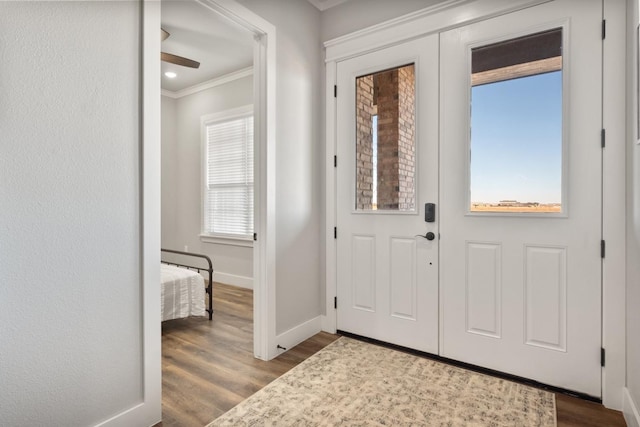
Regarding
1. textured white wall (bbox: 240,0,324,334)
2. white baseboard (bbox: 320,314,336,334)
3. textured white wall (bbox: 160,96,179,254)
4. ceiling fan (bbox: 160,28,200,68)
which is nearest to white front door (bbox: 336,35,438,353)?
white baseboard (bbox: 320,314,336,334)

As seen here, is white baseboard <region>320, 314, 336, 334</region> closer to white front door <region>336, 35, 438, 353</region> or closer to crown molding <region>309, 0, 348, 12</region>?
white front door <region>336, 35, 438, 353</region>

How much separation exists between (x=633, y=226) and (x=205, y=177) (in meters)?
4.75

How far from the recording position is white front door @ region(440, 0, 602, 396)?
202cm

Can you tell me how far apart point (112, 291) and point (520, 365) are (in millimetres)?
2425

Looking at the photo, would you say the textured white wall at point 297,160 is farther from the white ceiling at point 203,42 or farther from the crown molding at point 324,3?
the white ceiling at point 203,42

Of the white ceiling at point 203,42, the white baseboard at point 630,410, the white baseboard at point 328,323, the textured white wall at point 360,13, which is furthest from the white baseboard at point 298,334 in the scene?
the textured white wall at point 360,13

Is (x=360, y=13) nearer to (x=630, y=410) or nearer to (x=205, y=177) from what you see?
(x=630, y=410)

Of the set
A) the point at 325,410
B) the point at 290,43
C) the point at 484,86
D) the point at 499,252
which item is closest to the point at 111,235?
the point at 325,410

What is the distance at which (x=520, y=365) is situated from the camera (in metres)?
2.22

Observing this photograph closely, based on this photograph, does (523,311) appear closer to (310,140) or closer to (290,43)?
(310,140)

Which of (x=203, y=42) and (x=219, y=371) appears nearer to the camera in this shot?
(x=219, y=371)

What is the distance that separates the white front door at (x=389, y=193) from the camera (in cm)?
254

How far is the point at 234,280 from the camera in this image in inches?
190

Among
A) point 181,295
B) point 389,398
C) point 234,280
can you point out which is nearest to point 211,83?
point 234,280
